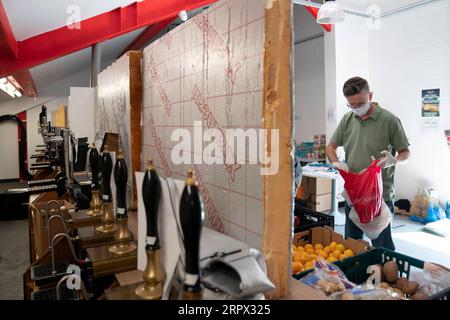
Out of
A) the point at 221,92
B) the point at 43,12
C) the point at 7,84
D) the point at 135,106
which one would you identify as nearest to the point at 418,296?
the point at 221,92

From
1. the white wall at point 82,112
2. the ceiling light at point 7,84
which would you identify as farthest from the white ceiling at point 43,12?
the ceiling light at point 7,84

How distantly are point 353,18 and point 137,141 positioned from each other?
5.04 metres

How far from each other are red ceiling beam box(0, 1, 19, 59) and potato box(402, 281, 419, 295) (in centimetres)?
270

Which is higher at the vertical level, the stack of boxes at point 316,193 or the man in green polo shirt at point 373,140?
the man in green polo shirt at point 373,140

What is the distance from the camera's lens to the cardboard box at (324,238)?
179 centimetres

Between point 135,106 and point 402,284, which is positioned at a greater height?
point 135,106

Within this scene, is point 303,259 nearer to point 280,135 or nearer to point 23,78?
point 280,135

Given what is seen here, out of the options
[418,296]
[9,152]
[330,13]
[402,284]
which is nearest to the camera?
[418,296]

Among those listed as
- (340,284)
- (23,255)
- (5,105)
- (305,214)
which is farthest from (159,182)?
(5,105)

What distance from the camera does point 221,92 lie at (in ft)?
3.70

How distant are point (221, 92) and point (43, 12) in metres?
2.33

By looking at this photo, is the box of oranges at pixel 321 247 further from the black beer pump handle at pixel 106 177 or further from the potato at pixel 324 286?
the black beer pump handle at pixel 106 177

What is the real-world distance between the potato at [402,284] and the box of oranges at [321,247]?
23 centimetres
